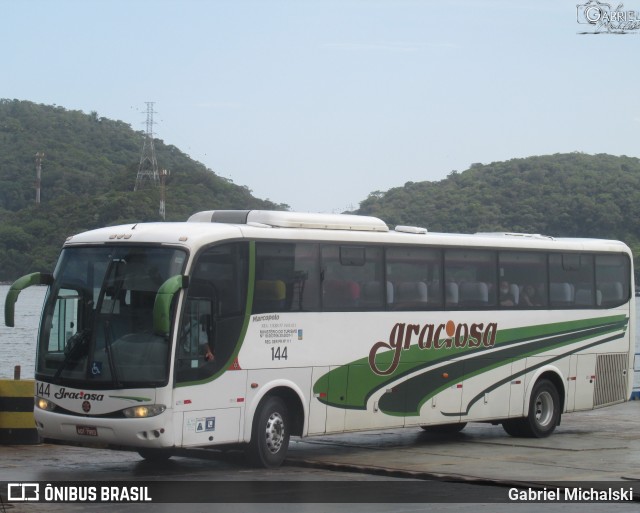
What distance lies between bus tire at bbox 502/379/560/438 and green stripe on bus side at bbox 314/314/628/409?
0.72 metres

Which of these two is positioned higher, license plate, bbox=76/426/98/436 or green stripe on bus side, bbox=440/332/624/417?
green stripe on bus side, bbox=440/332/624/417

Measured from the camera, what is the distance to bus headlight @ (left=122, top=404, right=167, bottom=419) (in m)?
13.0

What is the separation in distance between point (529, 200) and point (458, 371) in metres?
53.0

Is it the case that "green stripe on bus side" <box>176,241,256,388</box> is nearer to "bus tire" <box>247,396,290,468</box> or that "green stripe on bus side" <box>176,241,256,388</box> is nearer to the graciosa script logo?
"bus tire" <box>247,396,290,468</box>

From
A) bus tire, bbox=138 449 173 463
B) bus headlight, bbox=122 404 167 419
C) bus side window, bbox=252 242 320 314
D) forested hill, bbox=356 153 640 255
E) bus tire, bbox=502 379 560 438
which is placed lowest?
bus tire, bbox=138 449 173 463

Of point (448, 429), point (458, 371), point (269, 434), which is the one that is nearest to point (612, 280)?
point (448, 429)

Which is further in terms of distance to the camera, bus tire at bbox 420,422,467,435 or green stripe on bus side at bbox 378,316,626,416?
bus tire at bbox 420,422,467,435

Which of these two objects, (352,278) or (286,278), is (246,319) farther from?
(352,278)

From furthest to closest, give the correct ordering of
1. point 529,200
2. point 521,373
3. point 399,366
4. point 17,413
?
point 529,200
point 521,373
point 399,366
point 17,413

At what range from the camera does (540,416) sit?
1909 centimetres

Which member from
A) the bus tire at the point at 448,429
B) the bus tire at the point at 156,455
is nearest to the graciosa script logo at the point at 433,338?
the bus tire at the point at 448,429

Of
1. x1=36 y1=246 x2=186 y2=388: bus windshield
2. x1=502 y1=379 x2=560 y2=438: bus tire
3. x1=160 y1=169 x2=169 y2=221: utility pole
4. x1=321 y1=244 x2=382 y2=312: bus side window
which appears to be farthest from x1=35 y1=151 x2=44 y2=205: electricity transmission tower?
x1=36 y1=246 x2=186 y2=388: bus windshield

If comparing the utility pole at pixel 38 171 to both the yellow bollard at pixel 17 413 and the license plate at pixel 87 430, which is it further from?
the license plate at pixel 87 430

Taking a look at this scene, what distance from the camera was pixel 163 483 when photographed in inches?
505
